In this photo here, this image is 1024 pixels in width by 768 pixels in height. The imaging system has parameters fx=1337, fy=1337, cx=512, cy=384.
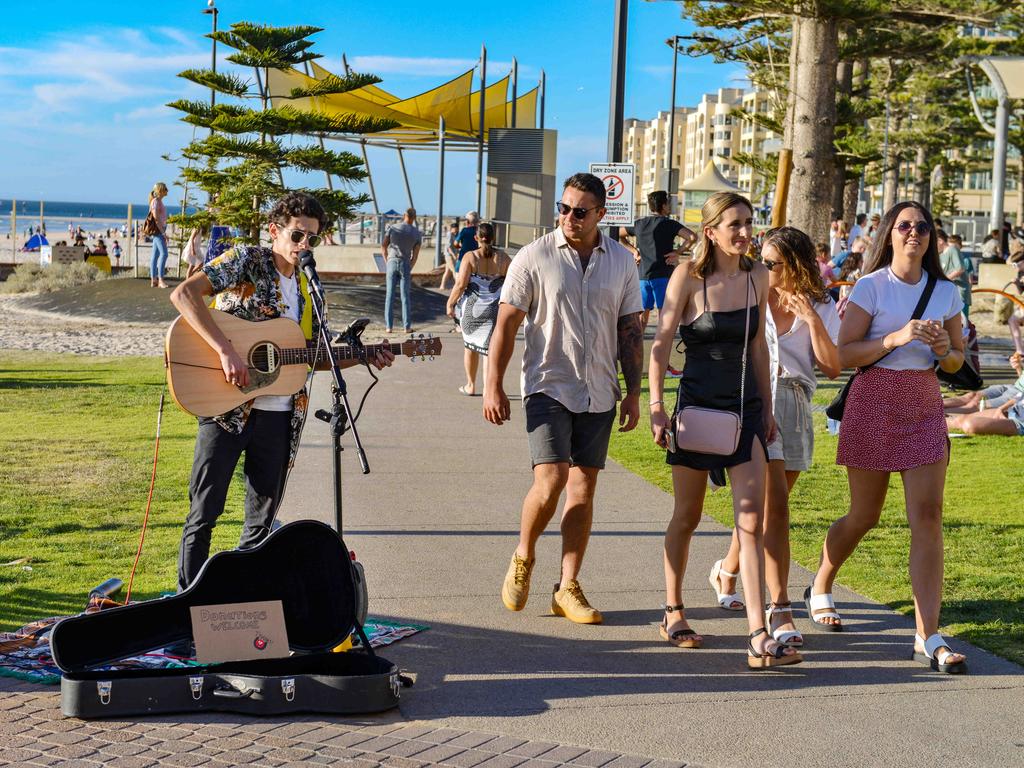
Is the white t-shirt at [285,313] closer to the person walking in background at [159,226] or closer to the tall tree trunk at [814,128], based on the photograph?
the tall tree trunk at [814,128]

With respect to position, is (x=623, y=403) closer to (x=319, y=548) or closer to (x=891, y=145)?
(x=319, y=548)

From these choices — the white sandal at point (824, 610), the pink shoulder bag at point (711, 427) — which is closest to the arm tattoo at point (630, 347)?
the pink shoulder bag at point (711, 427)

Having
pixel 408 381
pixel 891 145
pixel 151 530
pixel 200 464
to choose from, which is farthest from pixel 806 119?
pixel 891 145

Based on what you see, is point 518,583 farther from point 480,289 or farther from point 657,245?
point 657,245

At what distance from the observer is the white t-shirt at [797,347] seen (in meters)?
5.91

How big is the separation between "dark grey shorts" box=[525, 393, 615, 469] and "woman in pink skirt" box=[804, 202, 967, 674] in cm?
102

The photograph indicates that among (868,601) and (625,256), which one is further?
(868,601)

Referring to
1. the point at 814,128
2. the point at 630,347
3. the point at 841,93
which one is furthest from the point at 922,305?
the point at 841,93

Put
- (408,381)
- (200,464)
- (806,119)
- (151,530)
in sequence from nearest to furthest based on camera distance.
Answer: (200,464) < (151,530) < (408,381) < (806,119)

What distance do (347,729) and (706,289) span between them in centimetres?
224

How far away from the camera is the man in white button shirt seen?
224 inches

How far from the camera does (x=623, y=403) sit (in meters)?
5.81

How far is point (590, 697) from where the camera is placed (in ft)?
15.9

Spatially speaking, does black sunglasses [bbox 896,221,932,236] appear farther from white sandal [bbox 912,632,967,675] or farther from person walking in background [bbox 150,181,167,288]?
person walking in background [bbox 150,181,167,288]
